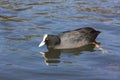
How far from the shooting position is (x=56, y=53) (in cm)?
1314

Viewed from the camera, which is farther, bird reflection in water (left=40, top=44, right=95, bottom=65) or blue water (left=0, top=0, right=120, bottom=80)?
bird reflection in water (left=40, top=44, right=95, bottom=65)

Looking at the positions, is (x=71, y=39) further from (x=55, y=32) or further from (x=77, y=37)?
(x=55, y=32)

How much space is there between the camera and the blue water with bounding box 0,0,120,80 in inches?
→ 431

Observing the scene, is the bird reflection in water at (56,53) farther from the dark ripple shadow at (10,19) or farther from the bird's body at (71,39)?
the dark ripple shadow at (10,19)

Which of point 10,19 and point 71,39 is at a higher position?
point 10,19

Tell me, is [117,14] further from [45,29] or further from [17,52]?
[17,52]

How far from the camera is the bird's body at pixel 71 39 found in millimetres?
13305

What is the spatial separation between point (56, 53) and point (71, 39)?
717 millimetres

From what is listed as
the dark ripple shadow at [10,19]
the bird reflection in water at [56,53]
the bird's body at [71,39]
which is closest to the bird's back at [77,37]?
the bird's body at [71,39]

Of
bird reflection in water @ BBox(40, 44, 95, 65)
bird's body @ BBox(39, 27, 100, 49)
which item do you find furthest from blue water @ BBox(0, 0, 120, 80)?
bird's body @ BBox(39, 27, 100, 49)

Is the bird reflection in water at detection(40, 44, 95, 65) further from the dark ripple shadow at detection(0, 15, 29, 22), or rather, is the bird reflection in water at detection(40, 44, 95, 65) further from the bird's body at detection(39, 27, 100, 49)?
the dark ripple shadow at detection(0, 15, 29, 22)

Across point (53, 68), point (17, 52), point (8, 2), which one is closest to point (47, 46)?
point (17, 52)

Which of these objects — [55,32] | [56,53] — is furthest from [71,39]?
[55,32]

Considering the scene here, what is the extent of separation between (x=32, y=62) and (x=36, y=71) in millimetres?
795
